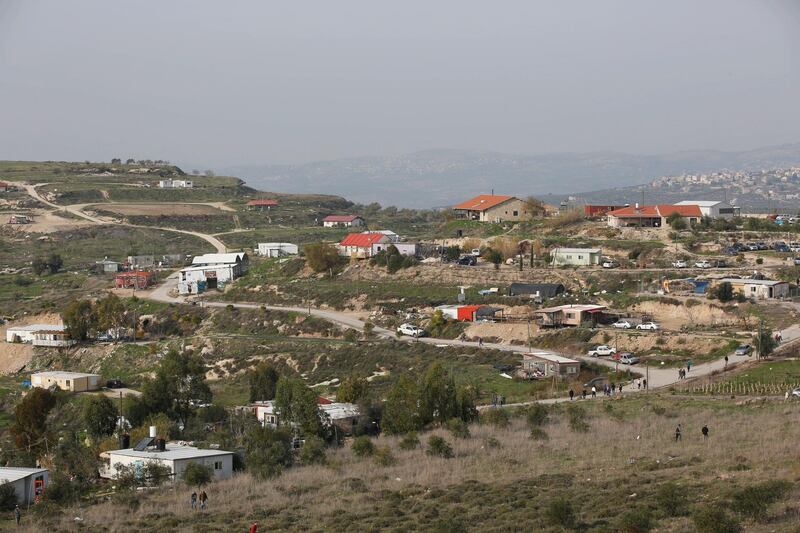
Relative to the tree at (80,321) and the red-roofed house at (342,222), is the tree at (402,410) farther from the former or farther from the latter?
the red-roofed house at (342,222)

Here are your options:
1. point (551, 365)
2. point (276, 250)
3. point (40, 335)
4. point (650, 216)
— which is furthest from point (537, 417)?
point (276, 250)

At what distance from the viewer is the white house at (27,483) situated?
22.1 metres

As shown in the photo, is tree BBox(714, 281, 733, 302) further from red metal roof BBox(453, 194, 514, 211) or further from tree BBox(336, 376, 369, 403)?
red metal roof BBox(453, 194, 514, 211)

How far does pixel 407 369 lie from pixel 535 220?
26431 mm

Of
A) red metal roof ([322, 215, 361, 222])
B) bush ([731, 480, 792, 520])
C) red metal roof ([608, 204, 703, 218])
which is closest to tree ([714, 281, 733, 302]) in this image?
red metal roof ([608, 204, 703, 218])

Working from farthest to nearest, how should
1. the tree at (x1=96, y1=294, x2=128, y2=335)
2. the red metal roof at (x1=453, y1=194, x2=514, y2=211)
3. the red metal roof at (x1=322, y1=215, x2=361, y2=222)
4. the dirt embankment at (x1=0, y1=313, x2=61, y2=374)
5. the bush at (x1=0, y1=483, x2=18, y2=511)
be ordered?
the red metal roof at (x1=322, y1=215, x2=361, y2=222), the red metal roof at (x1=453, y1=194, x2=514, y2=211), the tree at (x1=96, y1=294, x2=128, y2=335), the dirt embankment at (x1=0, y1=313, x2=61, y2=374), the bush at (x1=0, y1=483, x2=18, y2=511)

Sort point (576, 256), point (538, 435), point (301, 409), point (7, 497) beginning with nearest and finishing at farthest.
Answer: point (7, 497)
point (538, 435)
point (301, 409)
point (576, 256)

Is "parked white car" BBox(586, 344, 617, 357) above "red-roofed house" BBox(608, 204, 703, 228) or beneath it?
beneath

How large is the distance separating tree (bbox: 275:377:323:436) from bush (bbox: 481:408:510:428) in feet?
13.0

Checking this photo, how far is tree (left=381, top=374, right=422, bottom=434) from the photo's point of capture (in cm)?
2797

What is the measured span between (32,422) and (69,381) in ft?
27.9

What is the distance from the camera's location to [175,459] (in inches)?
916

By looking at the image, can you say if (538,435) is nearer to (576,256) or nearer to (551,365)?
(551,365)

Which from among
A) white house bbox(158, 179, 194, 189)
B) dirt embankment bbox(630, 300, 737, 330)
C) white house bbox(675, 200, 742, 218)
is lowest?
dirt embankment bbox(630, 300, 737, 330)
